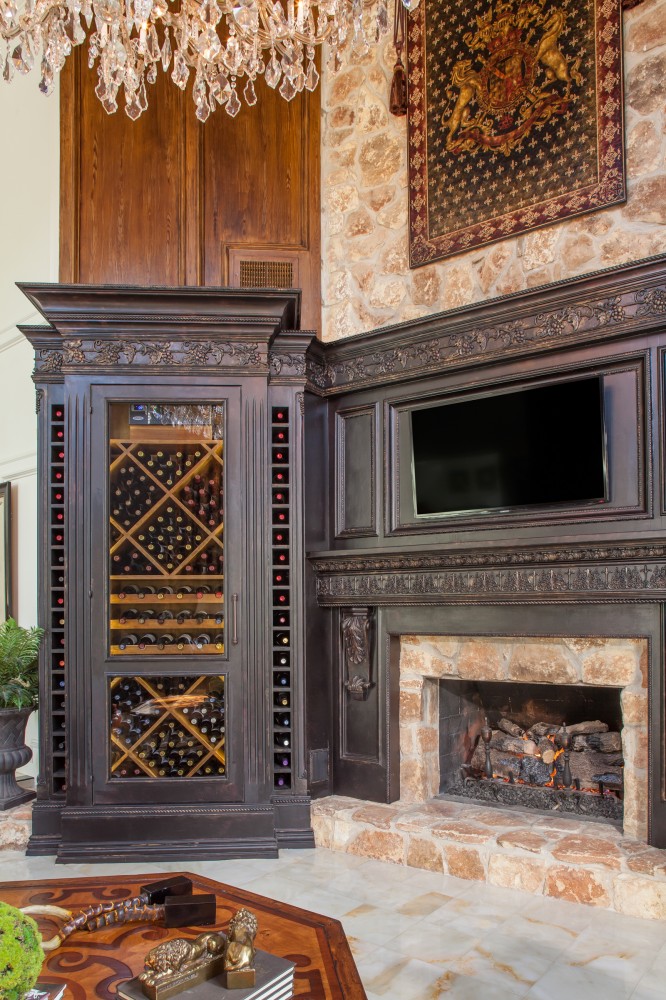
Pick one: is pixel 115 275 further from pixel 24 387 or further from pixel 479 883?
pixel 479 883

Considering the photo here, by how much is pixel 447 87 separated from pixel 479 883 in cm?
394

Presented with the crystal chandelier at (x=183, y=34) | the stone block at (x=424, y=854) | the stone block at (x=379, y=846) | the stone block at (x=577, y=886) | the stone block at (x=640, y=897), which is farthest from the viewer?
the stone block at (x=379, y=846)

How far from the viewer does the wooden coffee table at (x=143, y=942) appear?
63.2 inches

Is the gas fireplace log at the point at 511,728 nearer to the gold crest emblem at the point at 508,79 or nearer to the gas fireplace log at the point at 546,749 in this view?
the gas fireplace log at the point at 546,749

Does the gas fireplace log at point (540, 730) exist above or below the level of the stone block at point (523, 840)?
above

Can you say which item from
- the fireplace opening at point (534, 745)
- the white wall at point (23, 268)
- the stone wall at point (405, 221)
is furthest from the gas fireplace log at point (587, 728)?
the white wall at point (23, 268)

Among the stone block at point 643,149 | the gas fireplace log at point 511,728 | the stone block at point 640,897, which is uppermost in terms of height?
the stone block at point 643,149

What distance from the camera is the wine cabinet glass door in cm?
394

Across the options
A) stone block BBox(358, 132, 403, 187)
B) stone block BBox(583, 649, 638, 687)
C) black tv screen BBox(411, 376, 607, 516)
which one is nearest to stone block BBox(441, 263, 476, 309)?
black tv screen BBox(411, 376, 607, 516)

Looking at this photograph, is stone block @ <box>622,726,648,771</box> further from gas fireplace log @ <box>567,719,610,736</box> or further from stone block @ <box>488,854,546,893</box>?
stone block @ <box>488,854,546,893</box>

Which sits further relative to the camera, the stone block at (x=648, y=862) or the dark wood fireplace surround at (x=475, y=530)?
the dark wood fireplace surround at (x=475, y=530)

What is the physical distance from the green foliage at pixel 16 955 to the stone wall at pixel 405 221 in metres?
3.35

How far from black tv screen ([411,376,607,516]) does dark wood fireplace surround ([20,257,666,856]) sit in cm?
8

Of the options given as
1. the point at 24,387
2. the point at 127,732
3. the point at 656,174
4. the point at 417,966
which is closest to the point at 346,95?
the point at 656,174
